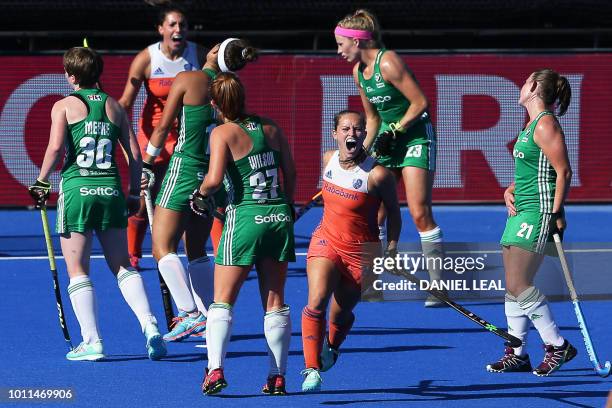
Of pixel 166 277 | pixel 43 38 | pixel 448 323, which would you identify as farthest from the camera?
pixel 43 38

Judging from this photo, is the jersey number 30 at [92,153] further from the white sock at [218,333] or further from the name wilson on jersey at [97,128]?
the white sock at [218,333]

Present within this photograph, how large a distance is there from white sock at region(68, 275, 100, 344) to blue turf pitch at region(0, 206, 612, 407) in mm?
237

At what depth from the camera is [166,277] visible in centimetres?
777

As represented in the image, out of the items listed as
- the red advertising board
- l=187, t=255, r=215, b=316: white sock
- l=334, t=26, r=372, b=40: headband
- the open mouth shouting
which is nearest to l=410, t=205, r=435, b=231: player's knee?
l=334, t=26, r=372, b=40: headband

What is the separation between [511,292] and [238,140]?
186cm

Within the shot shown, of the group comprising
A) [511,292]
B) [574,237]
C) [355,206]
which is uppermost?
[355,206]

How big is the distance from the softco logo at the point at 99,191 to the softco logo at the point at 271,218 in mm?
1303

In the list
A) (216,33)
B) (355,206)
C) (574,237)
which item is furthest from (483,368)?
(216,33)

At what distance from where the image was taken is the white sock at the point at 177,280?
7742 mm

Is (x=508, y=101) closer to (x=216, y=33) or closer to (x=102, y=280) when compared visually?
(x=216, y=33)

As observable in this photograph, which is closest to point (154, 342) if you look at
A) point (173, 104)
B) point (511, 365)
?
point (173, 104)

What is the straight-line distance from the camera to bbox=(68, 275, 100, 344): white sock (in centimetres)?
720

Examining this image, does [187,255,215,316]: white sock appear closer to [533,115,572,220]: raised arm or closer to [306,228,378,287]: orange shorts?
[306,228,378,287]: orange shorts

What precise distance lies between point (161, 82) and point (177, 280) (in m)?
1.98
